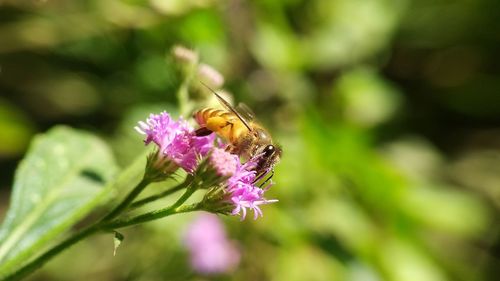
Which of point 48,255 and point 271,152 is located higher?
point 271,152

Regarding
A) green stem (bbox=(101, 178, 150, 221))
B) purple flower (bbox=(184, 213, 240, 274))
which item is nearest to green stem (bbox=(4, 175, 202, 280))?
green stem (bbox=(101, 178, 150, 221))

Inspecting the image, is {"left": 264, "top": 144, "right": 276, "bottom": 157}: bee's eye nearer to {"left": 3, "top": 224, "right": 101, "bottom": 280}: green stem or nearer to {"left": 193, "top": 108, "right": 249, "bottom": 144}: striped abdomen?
{"left": 193, "top": 108, "right": 249, "bottom": 144}: striped abdomen

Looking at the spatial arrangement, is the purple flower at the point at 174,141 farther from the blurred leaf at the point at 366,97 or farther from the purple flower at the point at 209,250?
the blurred leaf at the point at 366,97

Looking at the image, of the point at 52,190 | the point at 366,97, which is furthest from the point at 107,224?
the point at 366,97

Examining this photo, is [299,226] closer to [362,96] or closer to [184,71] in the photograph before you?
[362,96]

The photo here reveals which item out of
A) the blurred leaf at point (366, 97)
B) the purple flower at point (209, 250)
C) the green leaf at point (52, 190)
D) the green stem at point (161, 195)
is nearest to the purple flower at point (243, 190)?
the green stem at point (161, 195)

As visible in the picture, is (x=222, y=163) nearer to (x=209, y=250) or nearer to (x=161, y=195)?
(x=161, y=195)
